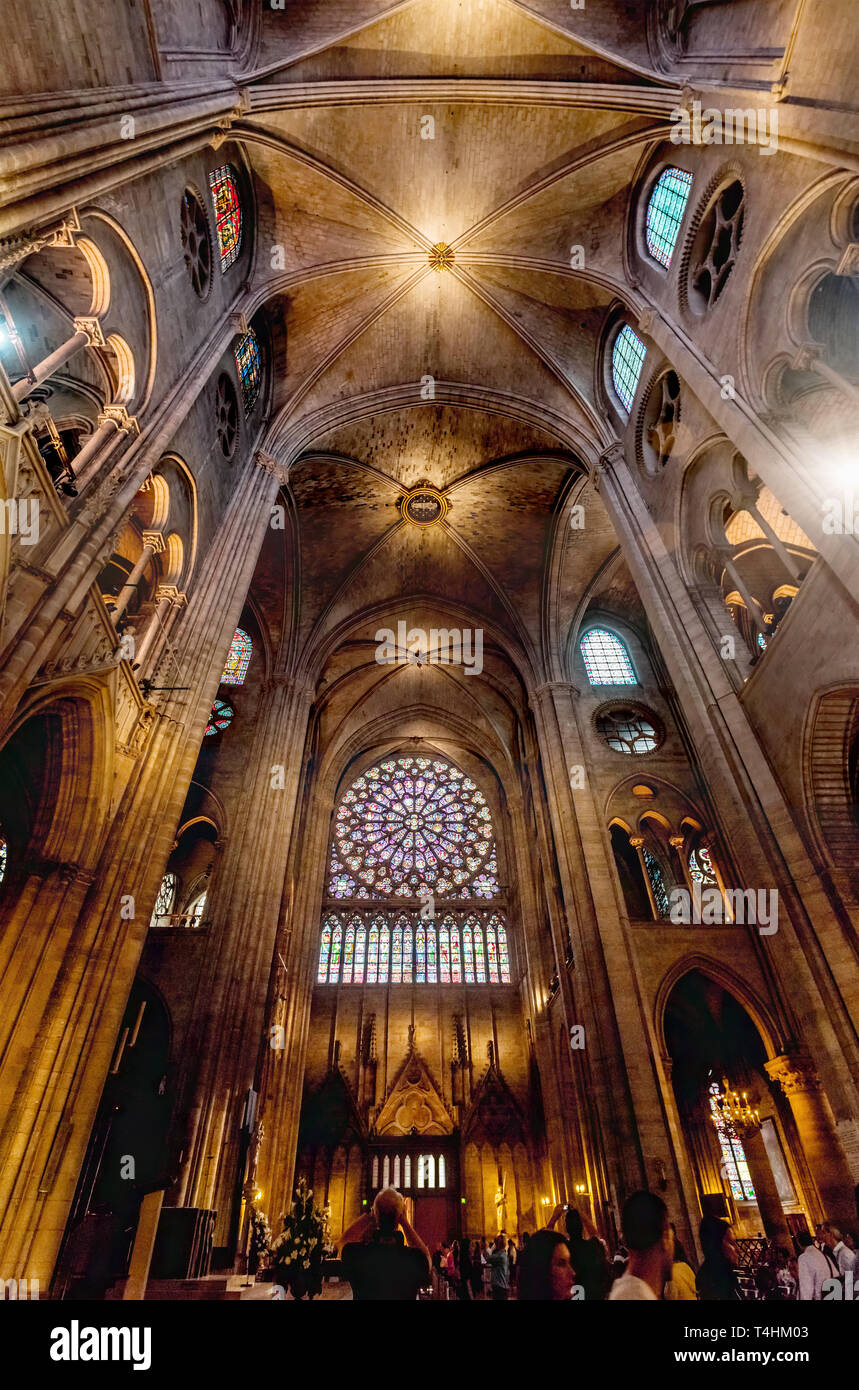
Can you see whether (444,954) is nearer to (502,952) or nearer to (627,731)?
(502,952)

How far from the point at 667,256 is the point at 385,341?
668cm

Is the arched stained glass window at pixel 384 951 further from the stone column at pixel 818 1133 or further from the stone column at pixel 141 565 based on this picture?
the stone column at pixel 141 565

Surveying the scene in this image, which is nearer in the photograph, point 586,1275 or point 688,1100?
point 586,1275

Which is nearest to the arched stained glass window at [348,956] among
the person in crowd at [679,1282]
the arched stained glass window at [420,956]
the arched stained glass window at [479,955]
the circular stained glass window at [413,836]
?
the circular stained glass window at [413,836]

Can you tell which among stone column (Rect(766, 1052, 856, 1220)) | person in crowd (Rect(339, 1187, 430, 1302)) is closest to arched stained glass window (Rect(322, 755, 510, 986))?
stone column (Rect(766, 1052, 856, 1220))

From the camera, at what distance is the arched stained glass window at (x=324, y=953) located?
20.6 metres

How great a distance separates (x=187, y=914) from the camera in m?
16.1

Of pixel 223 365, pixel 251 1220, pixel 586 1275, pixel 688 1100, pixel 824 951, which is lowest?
pixel 586 1275

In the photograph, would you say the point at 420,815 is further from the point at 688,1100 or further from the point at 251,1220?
the point at 251,1220

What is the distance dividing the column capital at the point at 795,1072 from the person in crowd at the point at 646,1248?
10.4 metres
